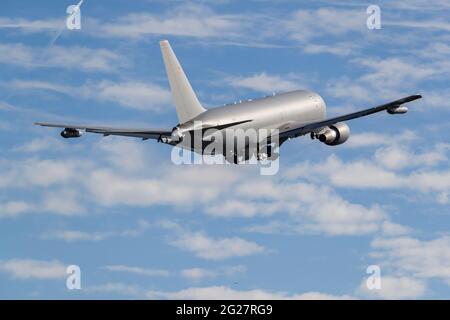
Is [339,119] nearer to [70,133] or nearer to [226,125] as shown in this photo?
[226,125]

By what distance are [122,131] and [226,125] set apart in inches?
421

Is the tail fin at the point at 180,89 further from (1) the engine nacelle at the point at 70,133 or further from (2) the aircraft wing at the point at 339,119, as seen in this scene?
(1) the engine nacelle at the point at 70,133

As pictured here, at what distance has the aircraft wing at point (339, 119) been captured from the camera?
84750 millimetres

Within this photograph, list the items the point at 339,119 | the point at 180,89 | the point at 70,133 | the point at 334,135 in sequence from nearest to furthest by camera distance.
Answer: the point at 339,119, the point at 70,133, the point at 180,89, the point at 334,135

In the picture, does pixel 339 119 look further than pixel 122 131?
No

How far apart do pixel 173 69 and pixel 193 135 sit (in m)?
7.93

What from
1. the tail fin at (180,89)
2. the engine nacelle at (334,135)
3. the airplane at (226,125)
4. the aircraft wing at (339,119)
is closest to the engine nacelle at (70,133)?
the airplane at (226,125)

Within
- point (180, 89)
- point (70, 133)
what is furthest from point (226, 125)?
point (70, 133)

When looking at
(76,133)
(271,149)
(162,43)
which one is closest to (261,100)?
(271,149)

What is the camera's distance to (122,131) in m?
97.7

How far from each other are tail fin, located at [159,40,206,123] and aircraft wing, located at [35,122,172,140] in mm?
2471

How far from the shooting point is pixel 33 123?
96.8 metres

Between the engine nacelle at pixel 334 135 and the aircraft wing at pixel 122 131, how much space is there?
55.3 feet

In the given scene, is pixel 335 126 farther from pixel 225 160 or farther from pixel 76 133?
pixel 76 133
